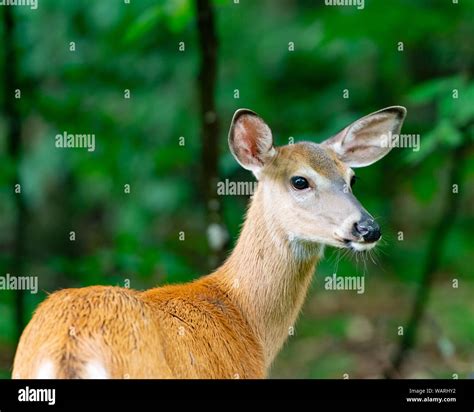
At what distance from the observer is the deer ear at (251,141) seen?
22.2 feet

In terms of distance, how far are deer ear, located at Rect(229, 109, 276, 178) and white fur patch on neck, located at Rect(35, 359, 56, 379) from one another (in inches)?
94.1

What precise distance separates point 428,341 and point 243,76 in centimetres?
438

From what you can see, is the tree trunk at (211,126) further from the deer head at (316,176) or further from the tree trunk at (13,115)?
the tree trunk at (13,115)

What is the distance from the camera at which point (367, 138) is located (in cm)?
725

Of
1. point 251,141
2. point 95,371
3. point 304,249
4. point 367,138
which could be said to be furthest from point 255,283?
point 95,371

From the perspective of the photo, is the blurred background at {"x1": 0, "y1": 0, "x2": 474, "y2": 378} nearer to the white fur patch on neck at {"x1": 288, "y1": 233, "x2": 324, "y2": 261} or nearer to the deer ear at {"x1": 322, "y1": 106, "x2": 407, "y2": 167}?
the deer ear at {"x1": 322, "y1": 106, "x2": 407, "y2": 167}

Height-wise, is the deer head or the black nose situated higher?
the deer head

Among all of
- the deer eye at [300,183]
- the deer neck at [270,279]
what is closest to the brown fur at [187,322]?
the deer neck at [270,279]

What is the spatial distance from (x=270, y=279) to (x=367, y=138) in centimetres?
136

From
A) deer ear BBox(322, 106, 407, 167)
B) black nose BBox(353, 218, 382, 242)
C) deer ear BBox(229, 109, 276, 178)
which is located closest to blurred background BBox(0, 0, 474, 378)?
deer ear BBox(322, 106, 407, 167)

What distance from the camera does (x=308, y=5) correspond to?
15383 millimetres

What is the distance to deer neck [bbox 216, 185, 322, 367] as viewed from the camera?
6738 millimetres

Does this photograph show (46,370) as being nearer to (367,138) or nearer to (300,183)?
(300,183)

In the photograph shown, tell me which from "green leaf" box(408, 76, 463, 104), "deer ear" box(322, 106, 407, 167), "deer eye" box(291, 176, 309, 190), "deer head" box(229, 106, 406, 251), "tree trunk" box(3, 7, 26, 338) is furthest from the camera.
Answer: "tree trunk" box(3, 7, 26, 338)
